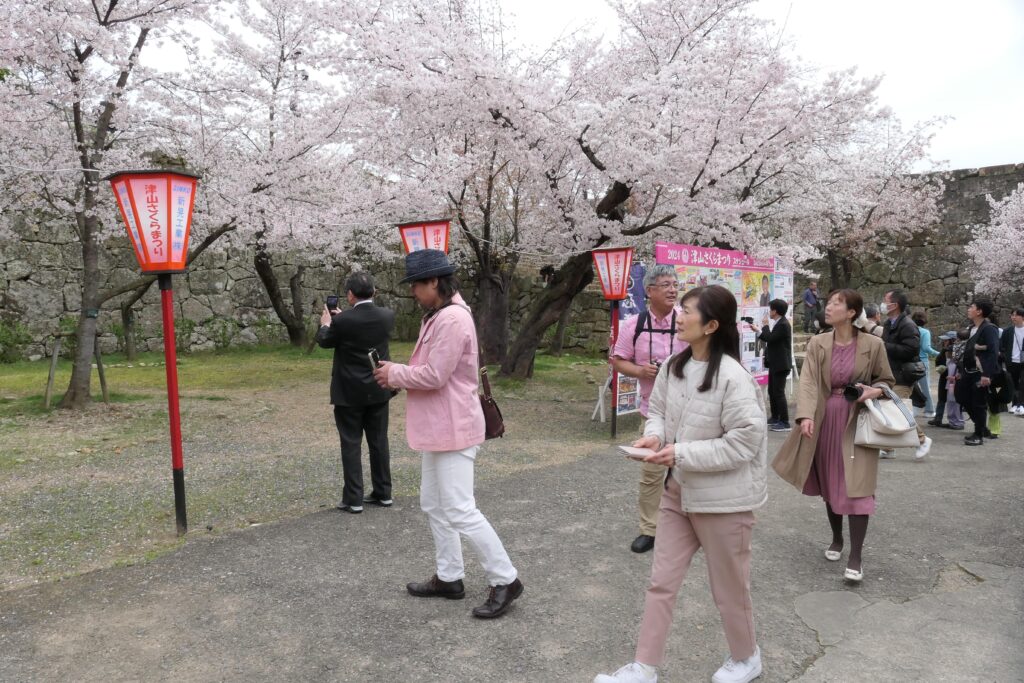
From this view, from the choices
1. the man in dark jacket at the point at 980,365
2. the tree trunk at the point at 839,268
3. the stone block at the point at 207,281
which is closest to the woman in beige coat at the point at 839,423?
the man in dark jacket at the point at 980,365

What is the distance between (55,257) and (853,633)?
16299mm

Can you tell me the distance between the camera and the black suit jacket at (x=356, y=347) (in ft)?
15.3

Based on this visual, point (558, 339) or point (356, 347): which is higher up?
point (356, 347)

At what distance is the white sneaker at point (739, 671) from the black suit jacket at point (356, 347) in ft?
9.23

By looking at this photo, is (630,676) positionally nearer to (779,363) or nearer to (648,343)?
(648,343)

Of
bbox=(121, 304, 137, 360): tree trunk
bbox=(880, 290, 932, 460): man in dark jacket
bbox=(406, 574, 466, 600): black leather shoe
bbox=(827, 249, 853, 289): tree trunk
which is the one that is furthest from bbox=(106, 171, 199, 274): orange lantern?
bbox=(827, 249, 853, 289): tree trunk

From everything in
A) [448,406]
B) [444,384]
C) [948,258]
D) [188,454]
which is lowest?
[188,454]

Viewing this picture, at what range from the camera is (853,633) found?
312cm

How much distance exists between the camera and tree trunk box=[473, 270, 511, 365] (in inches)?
513

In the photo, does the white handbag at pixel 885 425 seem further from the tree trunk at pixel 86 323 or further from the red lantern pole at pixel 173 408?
the tree trunk at pixel 86 323

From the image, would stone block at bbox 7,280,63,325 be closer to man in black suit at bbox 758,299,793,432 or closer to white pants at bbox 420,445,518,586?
man in black suit at bbox 758,299,793,432

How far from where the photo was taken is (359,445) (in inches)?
195

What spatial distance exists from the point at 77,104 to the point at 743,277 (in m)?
8.50

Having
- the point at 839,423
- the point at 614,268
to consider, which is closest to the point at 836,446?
the point at 839,423
